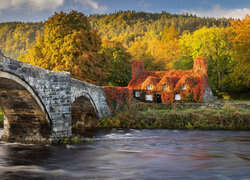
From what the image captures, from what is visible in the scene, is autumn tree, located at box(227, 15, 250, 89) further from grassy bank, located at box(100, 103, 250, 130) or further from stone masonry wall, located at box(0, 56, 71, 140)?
stone masonry wall, located at box(0, 56, 71, 140)

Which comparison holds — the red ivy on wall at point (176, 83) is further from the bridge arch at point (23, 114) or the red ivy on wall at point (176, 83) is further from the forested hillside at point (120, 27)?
the forested hillside at point (120, 27)

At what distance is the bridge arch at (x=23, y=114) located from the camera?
12.3m

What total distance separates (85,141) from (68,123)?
1455 millimetres

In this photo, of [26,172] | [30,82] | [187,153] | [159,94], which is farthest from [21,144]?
[159,94]

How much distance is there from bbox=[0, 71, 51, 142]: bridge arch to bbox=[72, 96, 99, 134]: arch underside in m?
6.32

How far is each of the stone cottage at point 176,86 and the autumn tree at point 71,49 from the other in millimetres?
6047

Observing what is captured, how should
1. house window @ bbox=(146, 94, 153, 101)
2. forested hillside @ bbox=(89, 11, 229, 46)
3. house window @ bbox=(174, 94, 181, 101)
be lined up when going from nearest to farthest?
1. house window @ bbox=(174, 94, 181, 101)
2. house window @ bbox=(146, 94, 153, 101)
3. forested hillside @ bbox=(89, 11, 229, 46)

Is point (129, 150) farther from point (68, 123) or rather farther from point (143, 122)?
point (143, 122)

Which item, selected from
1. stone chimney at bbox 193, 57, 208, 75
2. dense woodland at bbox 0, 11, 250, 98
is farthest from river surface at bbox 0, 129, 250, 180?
stone chimney at bbox 193, 57, 208, 75

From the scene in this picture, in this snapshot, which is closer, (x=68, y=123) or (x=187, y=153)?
(x=187, y=153)

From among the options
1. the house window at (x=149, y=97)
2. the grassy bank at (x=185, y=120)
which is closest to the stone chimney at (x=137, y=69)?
the house window at (x=149, y=97)

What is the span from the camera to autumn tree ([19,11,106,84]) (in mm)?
25625

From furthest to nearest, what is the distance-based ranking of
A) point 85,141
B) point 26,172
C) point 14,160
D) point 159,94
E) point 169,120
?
point 159,94
point 169,120
point 85,141
point 14,160
point 26,172

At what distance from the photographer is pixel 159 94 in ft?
102
